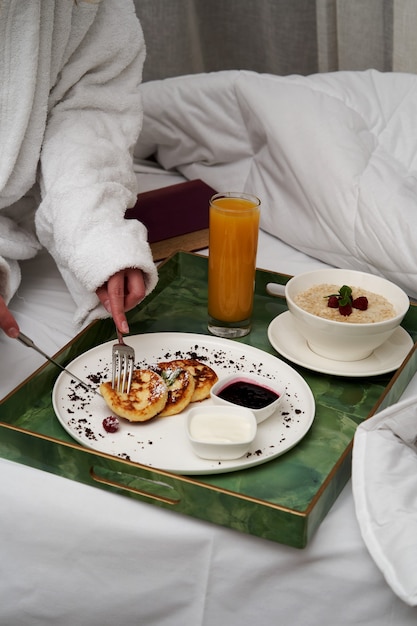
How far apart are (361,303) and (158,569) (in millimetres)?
495

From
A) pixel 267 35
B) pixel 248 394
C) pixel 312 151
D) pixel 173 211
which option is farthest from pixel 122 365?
pixel 267 35

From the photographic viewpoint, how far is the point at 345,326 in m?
1.09

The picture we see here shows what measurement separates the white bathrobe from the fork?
0.11 metres

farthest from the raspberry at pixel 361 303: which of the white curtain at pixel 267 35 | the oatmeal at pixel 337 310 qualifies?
the white curtain at pixel 267 35

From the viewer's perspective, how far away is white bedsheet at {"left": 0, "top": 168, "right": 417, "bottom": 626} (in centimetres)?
86

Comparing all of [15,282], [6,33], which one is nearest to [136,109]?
[6,33]

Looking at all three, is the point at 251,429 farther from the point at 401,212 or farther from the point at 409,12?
the point at 409,12

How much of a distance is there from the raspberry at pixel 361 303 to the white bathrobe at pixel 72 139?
0.31m

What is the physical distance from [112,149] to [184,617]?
0.81 metres

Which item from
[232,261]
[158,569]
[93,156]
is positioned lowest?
[158,569]

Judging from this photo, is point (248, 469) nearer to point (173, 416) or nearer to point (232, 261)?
point (173, 416)

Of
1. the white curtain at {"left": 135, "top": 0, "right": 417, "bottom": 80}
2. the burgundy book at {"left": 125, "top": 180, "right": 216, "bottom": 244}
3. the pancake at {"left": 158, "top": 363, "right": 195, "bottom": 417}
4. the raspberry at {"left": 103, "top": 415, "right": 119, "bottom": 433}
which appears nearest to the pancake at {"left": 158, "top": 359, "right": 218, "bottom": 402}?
the pancake at {"left": 158, "top": 363, "right": 195, "bottom": 417}

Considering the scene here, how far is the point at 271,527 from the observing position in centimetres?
84

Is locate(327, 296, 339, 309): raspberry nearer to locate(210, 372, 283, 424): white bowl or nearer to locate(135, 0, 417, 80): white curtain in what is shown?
locate(210, 372, 283, 424): white bowl
